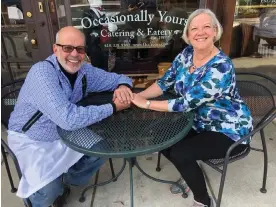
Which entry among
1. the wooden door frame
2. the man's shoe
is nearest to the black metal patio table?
the man's shoe

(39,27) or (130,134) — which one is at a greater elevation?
(39,27)

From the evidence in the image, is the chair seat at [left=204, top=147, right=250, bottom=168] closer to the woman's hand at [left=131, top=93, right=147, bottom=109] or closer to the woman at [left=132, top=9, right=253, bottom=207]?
the woman at [left=132, top=9, right=253, bottom=207]

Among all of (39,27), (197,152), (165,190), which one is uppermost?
(39,27)

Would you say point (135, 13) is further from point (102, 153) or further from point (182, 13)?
point (102, 153)

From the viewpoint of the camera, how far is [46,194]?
5.35ft

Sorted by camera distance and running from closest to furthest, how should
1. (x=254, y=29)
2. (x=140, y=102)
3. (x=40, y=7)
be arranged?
(x=140, y=102) < (x=40, y=7) < (x=254, y=29)

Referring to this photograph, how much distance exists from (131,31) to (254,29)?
1.61m

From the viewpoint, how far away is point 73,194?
2072mm

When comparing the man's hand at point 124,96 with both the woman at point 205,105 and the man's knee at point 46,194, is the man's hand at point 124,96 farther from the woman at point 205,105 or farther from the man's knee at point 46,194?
the man's knee at point 46,194

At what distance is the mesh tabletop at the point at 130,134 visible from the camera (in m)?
1.36

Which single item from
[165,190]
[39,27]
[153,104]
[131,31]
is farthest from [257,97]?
[39,27]

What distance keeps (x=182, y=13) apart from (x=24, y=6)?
5.61ft

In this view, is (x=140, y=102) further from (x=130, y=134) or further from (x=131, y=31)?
(x=131, y=31)

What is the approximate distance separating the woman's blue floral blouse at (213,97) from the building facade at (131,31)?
4.33 feet
